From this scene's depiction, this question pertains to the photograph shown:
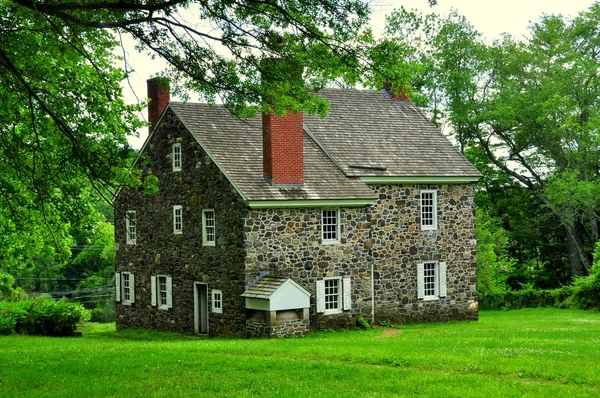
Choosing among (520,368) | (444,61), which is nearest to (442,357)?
(520,368)

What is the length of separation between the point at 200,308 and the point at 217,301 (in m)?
1.49

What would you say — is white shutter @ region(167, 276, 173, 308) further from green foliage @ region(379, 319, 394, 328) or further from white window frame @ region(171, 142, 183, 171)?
green foliage @ region(379, 319, 394, 328)

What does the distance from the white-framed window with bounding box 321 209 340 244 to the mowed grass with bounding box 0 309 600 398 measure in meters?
6.22

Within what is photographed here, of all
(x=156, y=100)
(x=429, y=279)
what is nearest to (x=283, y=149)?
(x=156, y=100)

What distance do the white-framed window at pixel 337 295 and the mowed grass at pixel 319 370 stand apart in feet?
18.8

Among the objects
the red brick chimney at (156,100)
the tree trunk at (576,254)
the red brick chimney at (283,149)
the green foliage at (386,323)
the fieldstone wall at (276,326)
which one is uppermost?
the red brick chimney at (156,100)

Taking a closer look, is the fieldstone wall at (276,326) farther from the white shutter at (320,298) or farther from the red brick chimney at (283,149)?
the red brick chimney at (283,149)

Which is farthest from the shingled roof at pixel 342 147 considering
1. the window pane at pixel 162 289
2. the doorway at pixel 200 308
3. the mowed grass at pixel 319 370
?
the mowed grass at pixel 319 370

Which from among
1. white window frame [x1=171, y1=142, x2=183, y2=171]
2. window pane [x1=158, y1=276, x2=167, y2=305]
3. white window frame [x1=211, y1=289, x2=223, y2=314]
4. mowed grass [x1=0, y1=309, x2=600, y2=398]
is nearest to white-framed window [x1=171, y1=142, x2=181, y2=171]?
white window frame [x1=171, y1=142, x2=183, y2=171]

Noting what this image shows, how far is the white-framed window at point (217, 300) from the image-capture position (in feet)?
77.0

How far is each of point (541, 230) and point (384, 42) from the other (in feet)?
117

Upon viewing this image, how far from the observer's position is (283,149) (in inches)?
914

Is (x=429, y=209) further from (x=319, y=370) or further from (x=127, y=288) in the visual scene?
(x=319, y=370)

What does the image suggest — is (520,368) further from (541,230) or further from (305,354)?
(541,230)
